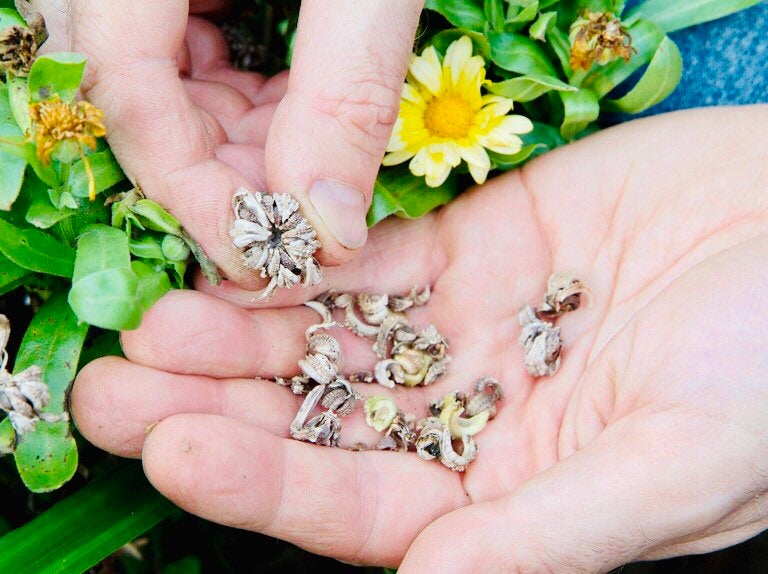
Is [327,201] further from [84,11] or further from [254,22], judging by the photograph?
[254,22]

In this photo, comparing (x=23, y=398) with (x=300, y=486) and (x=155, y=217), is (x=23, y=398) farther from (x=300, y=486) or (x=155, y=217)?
(x=300, y=486)

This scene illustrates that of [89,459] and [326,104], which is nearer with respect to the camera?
[326,104]

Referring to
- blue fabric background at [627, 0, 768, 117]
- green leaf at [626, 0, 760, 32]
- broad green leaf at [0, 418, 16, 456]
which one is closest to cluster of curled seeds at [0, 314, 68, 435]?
broad green leaf at [0, 418, 16, 456]

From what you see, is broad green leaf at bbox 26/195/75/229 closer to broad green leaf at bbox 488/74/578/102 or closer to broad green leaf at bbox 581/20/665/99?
broad green leaf at bbox 488/74/578/102

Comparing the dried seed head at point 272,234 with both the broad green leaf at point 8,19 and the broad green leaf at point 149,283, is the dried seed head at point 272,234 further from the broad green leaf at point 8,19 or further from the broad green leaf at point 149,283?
the broad green leaf at point 8,19

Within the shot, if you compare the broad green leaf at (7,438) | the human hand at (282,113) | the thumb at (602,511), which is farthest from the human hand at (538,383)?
the human hand at (282,113)

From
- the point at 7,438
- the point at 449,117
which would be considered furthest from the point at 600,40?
the point at 7,438

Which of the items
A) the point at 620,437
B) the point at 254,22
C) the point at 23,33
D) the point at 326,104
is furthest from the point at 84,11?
the point at 620,437
